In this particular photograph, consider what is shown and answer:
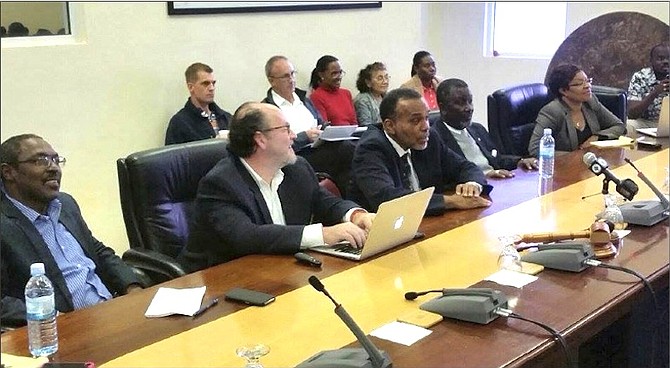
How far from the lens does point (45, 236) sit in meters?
2.25

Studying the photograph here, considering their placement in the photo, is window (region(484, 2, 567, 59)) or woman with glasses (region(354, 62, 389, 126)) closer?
woman with glasses (region(354, 62, 389, 126))

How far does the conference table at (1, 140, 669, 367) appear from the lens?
148 centimetres

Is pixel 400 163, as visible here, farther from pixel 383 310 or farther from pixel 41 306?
pixel 41 306

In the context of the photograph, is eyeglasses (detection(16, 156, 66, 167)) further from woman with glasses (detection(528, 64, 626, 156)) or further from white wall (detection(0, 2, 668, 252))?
woman with glasses (detection(528, 64, 626, 156))

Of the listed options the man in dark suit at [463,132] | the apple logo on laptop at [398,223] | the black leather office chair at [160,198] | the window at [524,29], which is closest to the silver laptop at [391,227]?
the apple logo on laptop at [398,223]

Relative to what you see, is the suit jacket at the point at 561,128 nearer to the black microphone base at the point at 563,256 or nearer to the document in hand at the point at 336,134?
the document in hand at the point at 336,134

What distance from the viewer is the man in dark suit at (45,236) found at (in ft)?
6.97

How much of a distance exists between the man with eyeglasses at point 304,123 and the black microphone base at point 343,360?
2.48 m

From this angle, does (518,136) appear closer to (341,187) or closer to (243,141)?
(341,187)

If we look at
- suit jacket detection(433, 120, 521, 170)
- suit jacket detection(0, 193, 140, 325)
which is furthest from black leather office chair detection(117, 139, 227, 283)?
suit jacket detection(433, 120, 521, 170)

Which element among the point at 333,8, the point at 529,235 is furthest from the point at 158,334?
the point at 333,8

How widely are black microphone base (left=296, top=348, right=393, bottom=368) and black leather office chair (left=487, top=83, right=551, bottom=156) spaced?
2905mm

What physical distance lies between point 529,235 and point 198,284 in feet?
3.02

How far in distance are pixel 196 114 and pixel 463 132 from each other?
143cm
